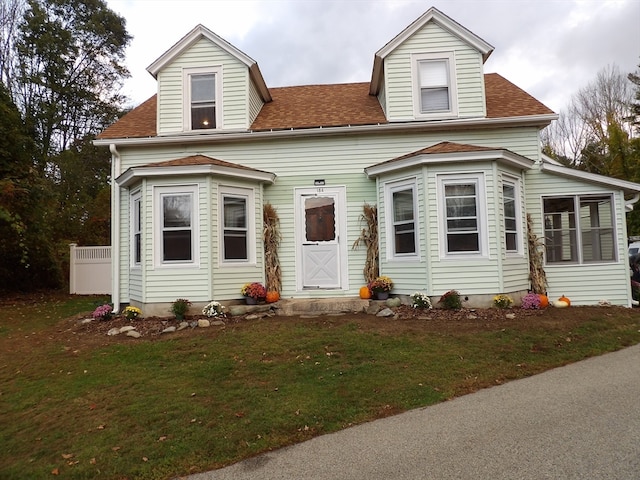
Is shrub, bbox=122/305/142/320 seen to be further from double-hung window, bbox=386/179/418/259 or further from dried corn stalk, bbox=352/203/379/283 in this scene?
double-hung window, bbox=386/179/418/259

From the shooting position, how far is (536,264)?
9328mm

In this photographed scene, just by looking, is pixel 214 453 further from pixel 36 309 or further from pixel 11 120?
pixel 11 120

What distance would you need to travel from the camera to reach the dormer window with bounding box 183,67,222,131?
10328 mm

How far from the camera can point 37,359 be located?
21.3ft

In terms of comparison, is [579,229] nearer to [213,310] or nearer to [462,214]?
[462,214]

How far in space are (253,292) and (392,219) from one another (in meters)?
3.51

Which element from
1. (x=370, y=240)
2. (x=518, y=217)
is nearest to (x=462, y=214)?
(x=518, y=217)

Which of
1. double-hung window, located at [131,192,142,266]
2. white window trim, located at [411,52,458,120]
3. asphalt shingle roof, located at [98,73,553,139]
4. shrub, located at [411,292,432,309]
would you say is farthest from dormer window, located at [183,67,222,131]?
shrub, located at [411,292,432,309]

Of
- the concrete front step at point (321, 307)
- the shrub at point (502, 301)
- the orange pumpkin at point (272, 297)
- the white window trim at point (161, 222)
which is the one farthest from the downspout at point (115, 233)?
the shrub at point (502, 301)

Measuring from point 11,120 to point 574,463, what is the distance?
17450 mm

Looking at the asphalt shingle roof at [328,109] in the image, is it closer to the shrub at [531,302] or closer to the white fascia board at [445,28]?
the white fascia board at [445,28]

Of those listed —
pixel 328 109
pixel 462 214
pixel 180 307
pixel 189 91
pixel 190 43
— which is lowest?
pixel 180 307

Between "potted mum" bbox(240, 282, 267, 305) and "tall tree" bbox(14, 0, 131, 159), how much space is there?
56.5 feet

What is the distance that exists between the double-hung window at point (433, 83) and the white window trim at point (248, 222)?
14.9 feet
